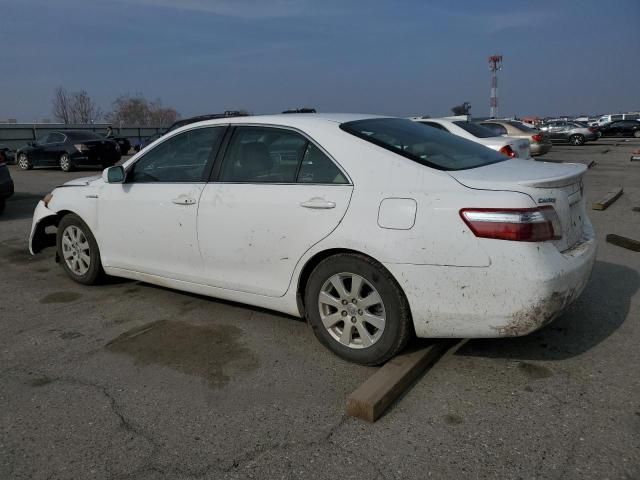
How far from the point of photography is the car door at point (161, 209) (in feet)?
13.4

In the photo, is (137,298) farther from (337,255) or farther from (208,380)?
(337,255)

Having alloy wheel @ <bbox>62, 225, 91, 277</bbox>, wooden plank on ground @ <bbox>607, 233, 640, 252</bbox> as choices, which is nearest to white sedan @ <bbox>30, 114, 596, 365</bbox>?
alloy wheel @ <bbox>62, 225, 91, 277</bbox>

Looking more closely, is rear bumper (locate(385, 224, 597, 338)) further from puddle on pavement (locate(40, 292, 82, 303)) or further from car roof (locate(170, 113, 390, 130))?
puddle on pavement (locate(40, 292, 82, 303))

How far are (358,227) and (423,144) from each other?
84 cm

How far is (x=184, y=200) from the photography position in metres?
4.06

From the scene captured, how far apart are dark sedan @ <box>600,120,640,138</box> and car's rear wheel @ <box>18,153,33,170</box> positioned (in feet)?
123

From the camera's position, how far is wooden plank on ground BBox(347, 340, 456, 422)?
2.79 meters

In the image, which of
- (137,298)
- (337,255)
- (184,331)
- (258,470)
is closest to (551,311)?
(337,255)

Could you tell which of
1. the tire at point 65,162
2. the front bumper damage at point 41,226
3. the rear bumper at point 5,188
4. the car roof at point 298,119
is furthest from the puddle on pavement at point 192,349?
the tire at point 65,162

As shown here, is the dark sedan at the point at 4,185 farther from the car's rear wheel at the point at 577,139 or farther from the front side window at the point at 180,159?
the car's rear wheel at the point at 577,139

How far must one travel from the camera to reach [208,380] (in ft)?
10.8

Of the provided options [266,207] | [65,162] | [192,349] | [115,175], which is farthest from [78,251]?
[65,162]

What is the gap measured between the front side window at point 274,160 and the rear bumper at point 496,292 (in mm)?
821

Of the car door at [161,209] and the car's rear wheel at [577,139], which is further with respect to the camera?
the car's rear wheel at [577,139]
